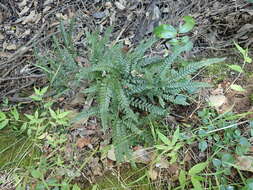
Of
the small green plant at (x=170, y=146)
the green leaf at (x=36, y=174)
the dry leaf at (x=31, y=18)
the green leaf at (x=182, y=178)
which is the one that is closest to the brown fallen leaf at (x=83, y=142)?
the green leaf at (x=36, y=174)

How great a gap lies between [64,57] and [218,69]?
120 centimetres

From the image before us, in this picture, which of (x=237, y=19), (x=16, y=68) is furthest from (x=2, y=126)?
(x=237, y=19)

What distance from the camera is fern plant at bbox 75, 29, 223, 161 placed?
6.33ft

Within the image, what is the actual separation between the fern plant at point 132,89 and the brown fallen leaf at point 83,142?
192 millimetres

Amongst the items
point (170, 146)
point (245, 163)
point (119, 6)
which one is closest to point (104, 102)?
point (170, 146)

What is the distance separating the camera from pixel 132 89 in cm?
200

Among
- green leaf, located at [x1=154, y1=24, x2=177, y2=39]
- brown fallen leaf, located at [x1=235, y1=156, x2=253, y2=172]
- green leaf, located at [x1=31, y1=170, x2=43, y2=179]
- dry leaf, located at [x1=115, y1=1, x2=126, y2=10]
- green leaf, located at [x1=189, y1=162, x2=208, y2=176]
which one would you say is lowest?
brown fallen leaf, located at [x1=235, y1=156, x2=253, y2=172]

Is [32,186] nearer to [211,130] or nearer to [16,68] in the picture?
[211,130]

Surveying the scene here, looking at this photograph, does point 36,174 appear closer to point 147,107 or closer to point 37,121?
point 37,121

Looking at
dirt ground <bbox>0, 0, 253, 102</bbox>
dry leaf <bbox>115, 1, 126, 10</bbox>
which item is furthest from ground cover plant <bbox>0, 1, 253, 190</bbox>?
dry leaf <bbox>115, 1, 126, 10</bbox>

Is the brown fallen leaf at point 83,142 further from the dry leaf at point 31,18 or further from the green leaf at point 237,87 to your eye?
the dry leaf at point 31,18

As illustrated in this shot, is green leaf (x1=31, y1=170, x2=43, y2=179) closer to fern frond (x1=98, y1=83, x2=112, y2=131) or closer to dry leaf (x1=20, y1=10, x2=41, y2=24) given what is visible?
fern frond (x1=98, y1=83, x2=112, y2=131)

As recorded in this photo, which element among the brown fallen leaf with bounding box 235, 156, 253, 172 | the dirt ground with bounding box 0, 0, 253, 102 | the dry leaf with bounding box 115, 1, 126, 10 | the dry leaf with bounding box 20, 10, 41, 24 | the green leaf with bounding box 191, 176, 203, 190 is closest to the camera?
the green leaf with bounding box 191, 176, 203, 190

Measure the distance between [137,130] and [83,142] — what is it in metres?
0.41
